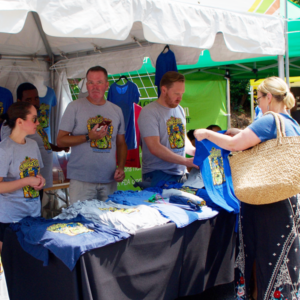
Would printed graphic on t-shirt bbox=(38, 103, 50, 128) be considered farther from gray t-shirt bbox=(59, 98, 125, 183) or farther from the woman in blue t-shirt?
the woman in blue t-shirt

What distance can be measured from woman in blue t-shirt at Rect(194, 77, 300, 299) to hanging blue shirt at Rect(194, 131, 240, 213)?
1.32 feet

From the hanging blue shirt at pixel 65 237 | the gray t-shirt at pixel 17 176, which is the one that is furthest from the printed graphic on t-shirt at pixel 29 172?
the hanging blue shirt at pixel 65 237

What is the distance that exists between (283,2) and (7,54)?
10.5ft

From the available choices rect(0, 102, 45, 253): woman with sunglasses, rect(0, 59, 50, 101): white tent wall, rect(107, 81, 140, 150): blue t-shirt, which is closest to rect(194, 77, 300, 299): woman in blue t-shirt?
rect(0, 102, 45, 253): woman with sunglasses

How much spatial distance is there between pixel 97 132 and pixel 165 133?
613 mm

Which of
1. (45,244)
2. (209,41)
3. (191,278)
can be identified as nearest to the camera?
(45,244)

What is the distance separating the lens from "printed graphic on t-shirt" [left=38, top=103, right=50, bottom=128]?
4000 millimetres

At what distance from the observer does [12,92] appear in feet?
14.3

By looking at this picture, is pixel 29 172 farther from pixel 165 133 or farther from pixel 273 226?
pixel 273 226

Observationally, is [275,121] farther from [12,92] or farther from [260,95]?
[12,92]

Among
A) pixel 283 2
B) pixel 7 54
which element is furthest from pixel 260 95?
pixel 7 54

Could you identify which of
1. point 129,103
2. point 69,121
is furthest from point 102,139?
point 129,103

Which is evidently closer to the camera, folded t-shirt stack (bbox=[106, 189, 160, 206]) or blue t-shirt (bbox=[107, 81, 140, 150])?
A: folded t-shirt stack (bbox=[106, 189, 160, 206])

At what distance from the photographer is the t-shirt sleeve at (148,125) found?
9.59 ft
